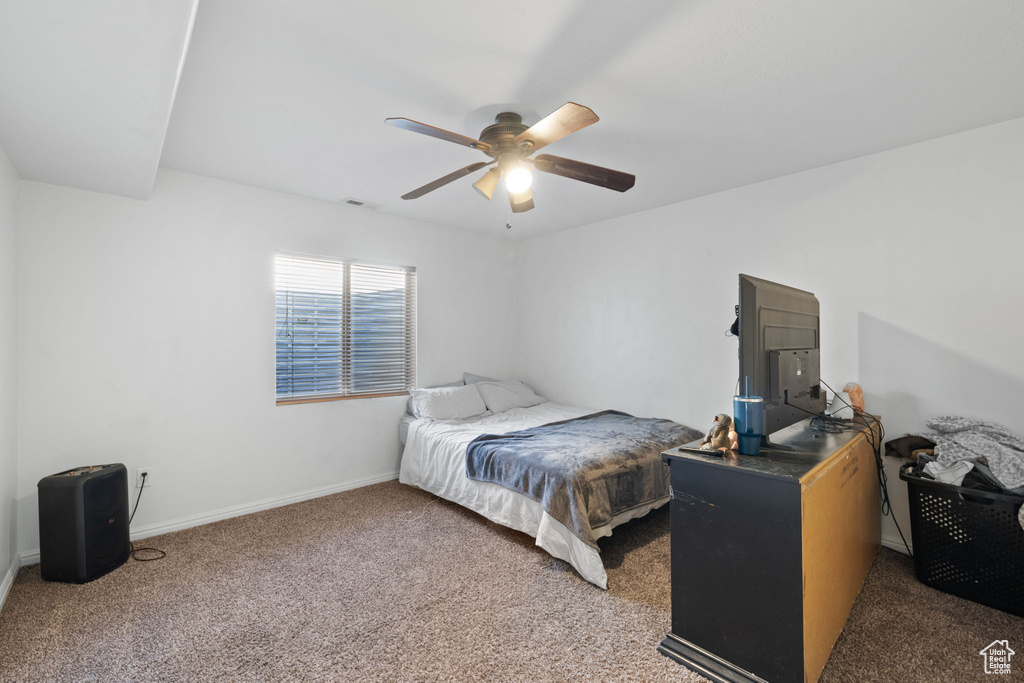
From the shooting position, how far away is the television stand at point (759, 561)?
148cm

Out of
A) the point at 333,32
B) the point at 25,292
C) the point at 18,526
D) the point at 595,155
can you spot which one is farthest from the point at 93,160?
the point at 595,155

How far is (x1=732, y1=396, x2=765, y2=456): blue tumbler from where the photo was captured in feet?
5.58

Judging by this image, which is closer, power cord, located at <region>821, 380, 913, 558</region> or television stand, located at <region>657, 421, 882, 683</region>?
television stand, located at <region>657, 421, 882, 683</region>

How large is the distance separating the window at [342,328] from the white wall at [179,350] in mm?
110

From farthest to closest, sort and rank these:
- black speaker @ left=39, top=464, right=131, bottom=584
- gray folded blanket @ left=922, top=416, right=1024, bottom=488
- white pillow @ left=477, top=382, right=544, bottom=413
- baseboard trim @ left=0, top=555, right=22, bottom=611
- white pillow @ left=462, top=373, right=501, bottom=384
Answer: white pillow @ left=462, top=373, right=501, bottom=384 → white pillow @ left=477, top=382, right=544, bottom=413 → black speaker @ left=39, top=464, right=131, bottom=584 → baseboard trim @ left=0, top=555, right=22, bottom=611 → gray folded blanket @ left=922, top=416, right=1024, bottom=488

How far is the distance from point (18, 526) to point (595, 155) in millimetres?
3942

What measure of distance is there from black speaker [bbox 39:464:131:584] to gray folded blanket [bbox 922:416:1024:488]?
4327mm

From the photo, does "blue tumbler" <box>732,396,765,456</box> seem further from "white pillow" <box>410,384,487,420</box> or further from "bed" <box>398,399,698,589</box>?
"white pillow" <box>410,384,487,420</box>

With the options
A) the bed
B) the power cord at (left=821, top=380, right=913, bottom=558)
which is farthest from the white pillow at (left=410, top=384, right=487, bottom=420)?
the power cord at (left=821, top=380, right=913, bottom=558)

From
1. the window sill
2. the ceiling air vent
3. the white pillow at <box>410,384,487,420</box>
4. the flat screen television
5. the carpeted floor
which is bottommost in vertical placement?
the carpeted floor

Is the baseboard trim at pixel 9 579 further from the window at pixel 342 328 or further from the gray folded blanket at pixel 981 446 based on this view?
the gray folded blanket at pixel 981 446

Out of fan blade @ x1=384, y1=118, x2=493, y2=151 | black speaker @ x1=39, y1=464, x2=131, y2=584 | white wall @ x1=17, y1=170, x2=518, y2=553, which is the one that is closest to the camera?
fan blade @ x1=384, y1=118, x2=493, y2=151

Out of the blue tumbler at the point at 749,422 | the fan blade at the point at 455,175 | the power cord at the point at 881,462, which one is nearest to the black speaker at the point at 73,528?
the fan blade at the point at 455,175

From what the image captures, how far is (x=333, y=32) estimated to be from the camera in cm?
169
